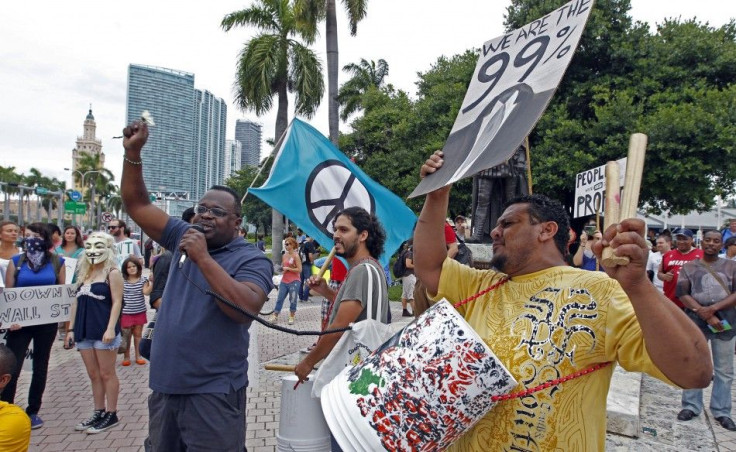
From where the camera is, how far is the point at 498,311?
5.85 ft

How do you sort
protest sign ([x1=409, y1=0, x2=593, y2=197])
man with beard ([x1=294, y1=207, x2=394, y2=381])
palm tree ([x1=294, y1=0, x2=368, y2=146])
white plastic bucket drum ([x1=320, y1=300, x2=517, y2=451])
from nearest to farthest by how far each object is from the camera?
white plastic bucket drum ([x1=320, y1=300, x2=517, y2=451])
protest sign ([x1=409, y1=0, x2=593, y2=197])
man with beard ([x1=294, y1=207, x2=394, y2=381])
palm tree ([x1=294, y1=0, x2=368, y2=146])

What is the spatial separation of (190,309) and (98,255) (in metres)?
2.87

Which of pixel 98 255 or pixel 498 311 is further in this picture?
pixel 98 255

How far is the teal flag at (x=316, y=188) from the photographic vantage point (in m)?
4.61

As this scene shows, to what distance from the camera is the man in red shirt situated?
20.2ft

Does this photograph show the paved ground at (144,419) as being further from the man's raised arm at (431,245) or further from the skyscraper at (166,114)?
the skyscraper at (166,114)

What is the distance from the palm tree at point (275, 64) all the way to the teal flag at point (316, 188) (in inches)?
562

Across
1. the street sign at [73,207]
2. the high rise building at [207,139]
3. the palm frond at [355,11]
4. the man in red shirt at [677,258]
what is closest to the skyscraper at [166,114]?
the high rise building at [207,139]

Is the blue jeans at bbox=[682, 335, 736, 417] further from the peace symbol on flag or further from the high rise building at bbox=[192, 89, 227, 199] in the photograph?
the high rise building at bbox=[192, 89, 227, 199]

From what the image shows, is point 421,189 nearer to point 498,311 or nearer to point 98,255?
point 498,311

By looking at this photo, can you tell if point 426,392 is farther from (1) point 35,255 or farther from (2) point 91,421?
(1) point 35,255

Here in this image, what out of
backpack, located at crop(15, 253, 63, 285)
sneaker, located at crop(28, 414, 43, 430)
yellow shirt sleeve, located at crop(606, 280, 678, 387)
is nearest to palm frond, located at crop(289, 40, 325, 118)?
backpack, located at crop(15, 253, 63, 285)

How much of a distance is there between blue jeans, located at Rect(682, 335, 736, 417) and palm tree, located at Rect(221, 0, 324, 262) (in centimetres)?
1567

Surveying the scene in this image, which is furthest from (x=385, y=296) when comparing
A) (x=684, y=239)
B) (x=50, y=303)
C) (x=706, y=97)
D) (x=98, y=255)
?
(x=706, y=97)
